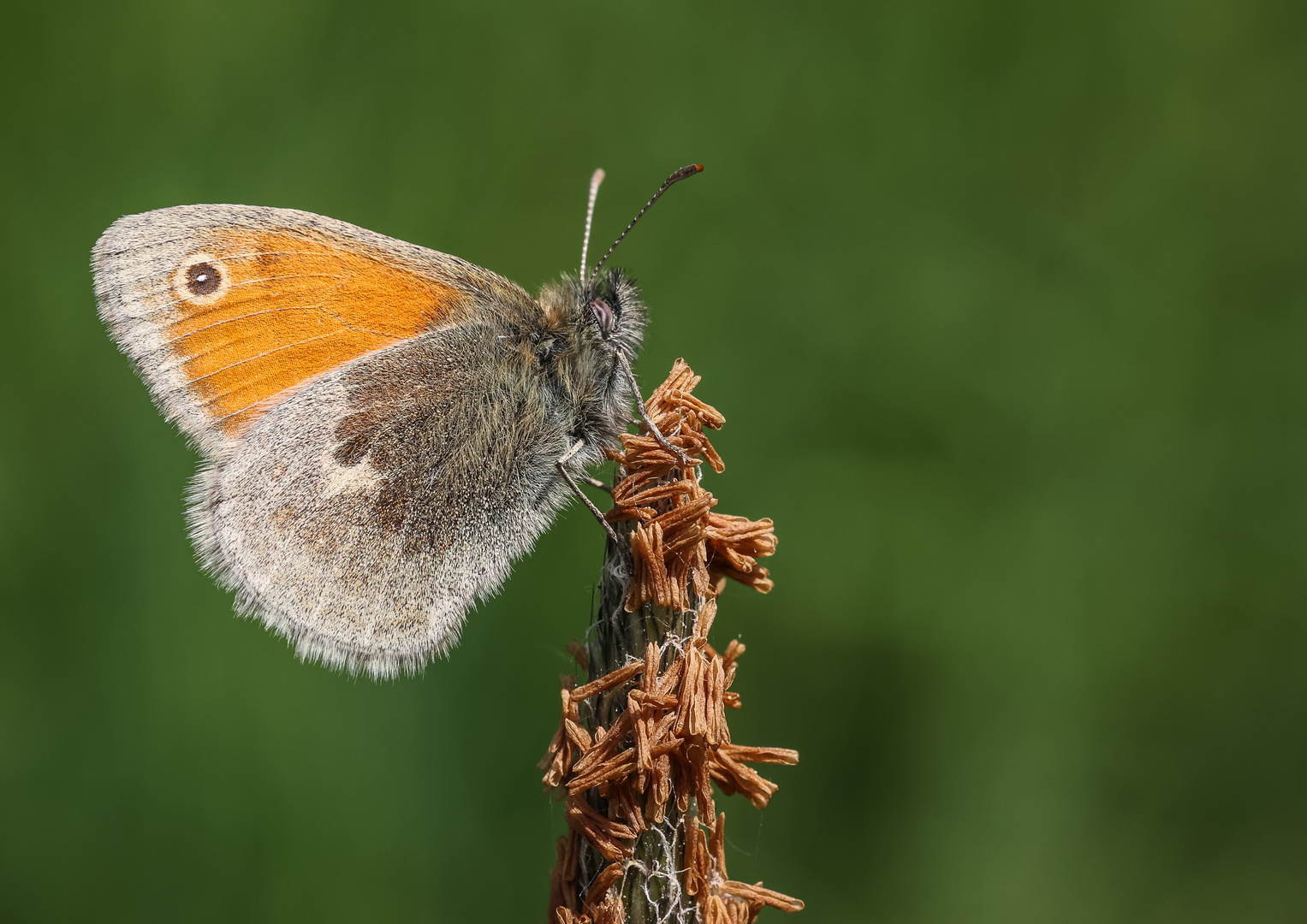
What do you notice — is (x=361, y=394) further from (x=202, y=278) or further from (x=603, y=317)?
(x=603, y=317)

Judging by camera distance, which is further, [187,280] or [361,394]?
[361,394]

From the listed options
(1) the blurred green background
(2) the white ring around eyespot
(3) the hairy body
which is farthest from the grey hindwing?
(1) the blurred green background

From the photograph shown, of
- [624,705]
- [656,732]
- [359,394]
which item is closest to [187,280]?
[359,394]

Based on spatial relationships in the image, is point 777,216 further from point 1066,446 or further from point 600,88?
point 1066,446

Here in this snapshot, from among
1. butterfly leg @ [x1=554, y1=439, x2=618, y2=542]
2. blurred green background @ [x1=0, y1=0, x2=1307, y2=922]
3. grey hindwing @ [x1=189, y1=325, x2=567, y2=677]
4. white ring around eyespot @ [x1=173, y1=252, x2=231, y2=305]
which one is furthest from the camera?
blurred green background @ [x1=0, y1=0, x2=1307, y2=922]

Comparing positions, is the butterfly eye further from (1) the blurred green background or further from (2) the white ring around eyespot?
(2) the white ring around eyespot
